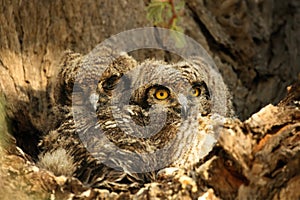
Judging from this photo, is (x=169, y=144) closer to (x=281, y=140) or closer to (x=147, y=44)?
(x=281, y=140)

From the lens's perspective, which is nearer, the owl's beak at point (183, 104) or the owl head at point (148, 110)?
the owl head at point (148, 110)

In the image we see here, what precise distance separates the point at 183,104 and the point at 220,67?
3.36 feet

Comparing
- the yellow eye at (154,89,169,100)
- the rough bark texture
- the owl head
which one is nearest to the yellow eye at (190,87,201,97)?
A: the owl head

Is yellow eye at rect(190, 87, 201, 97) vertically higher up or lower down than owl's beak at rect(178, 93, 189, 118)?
higher up

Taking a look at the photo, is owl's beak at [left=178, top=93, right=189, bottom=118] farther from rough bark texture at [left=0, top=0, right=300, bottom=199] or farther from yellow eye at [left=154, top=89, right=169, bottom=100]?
rough bark texture at [left=0, top=0, right=300, bottom=199]

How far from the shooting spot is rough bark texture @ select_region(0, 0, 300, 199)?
1823mm

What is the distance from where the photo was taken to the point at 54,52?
3238 mm

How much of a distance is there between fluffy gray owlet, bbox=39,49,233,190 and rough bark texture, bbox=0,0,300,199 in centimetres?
18

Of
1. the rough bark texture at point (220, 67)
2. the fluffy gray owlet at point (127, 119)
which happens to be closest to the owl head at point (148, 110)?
the fluffy gray owlet at point (127, 119)

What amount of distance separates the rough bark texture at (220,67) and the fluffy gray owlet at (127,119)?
0.18 metres

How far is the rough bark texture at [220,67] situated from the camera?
1.82m

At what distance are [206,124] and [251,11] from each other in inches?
66.8

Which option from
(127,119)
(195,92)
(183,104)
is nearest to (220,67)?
(195,92)

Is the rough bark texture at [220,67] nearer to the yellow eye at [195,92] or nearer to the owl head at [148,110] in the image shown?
the owl head at [148,110]
